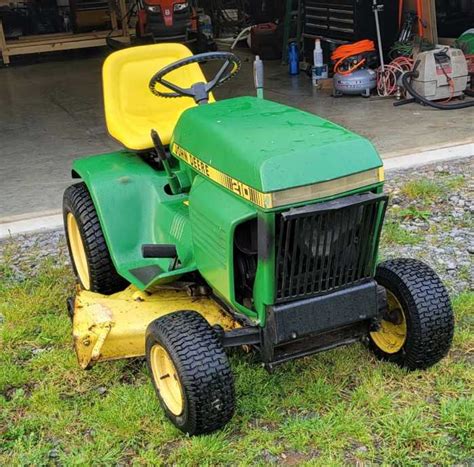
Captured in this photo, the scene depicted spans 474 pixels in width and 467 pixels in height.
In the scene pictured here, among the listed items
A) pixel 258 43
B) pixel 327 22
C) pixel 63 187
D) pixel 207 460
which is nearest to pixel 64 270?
pixel 63 187

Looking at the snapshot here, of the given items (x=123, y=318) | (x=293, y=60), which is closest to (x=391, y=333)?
(x=123, y=318)

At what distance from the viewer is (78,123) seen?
6.43 metres

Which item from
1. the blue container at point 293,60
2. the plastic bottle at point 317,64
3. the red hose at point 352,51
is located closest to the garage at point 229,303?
the red hose at point 352,51

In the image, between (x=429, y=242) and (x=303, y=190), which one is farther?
(x=429, y=242)

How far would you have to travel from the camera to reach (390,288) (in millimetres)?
2518

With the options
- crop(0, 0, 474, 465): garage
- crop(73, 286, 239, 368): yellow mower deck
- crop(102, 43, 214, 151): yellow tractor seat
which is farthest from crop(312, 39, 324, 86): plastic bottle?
crop(73, 286, 239, 368): yellow mower deck

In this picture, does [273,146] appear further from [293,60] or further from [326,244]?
[293,60]

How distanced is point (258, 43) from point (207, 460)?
7.54 metres

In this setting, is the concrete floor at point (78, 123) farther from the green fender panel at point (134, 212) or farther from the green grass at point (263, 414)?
the green grass at point (263, 414)

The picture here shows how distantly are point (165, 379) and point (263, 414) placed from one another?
0.35m

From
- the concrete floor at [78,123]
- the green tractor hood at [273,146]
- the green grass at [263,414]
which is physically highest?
the green tractor hood at [273,146]

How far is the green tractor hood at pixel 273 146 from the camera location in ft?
6.72

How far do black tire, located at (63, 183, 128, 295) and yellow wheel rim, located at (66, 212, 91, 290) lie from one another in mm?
170

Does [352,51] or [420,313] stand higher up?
[352,51]
